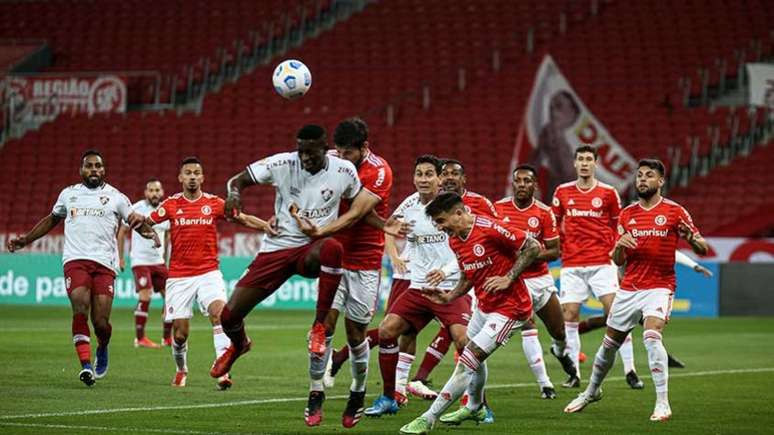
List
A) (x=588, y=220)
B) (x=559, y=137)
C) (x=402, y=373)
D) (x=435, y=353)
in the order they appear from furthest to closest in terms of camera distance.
→ (x=559, y=137) → (x=588, y=220) → (x=435, y=353) → (x=402, y=373)

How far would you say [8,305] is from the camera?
3108cm

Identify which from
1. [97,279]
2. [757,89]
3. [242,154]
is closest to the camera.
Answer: [97,279]

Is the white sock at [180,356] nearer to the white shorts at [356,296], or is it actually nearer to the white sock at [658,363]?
the white shorts at [356,296]

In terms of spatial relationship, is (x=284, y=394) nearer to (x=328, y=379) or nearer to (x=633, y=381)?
(x=328, y=379)

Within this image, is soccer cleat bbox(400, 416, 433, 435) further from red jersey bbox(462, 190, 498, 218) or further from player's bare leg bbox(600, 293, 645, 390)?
player's bare leg bbox(600, 293, 645, 390)

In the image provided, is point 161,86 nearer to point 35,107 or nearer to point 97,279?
point 35,107

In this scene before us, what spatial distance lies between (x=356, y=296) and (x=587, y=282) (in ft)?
17.1

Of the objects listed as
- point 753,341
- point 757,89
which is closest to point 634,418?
point 753,341

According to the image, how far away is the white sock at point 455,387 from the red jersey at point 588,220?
18.4ft

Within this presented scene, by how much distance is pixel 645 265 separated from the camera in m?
13.0

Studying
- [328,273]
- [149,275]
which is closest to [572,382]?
[328,273]

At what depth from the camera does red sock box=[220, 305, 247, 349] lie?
11656mm

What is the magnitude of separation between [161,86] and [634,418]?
3068cm

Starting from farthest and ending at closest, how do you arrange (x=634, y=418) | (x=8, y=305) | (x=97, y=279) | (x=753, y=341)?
(x=8, y=305)
(x=753, y=341)
(x=97, y=279)
(x=634, y=418)
